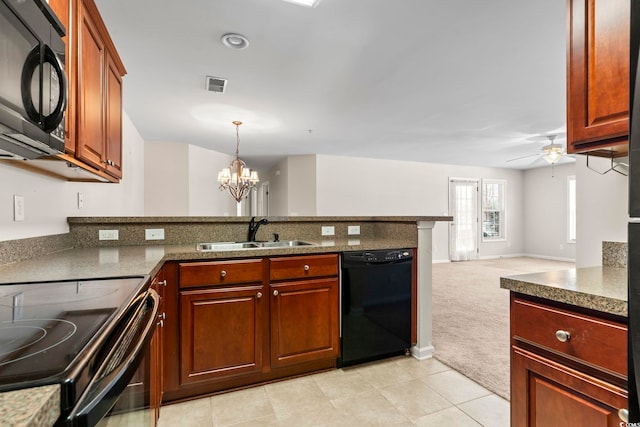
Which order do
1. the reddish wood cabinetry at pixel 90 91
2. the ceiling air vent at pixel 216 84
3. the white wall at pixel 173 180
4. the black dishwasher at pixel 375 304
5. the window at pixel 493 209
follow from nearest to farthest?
the reddish wood cabinetry at pixel 90 91
the black dishwasher at pixel 375 304
the ceiling air vent at pixel 216 84
the white wall at pixel 173 180
the window at pixel 493 209

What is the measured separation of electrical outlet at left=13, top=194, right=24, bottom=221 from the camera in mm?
1565

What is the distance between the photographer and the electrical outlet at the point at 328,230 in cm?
290

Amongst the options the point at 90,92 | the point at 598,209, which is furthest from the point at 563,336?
the point at 90,92

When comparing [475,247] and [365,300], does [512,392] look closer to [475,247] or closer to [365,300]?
[365,300]

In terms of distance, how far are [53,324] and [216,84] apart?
295 centimetres

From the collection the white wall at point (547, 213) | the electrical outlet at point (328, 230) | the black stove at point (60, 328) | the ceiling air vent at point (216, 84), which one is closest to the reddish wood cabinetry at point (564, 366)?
the black stove at point (60, 328)

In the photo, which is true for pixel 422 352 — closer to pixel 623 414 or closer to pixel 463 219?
pixel 623 414

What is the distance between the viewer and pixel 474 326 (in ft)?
10.4

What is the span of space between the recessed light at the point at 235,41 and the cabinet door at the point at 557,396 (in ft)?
8.45

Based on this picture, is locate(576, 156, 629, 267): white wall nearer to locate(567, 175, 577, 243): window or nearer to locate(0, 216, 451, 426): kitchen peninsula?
locate(0, 216, 451, 426): kitchen peninsula

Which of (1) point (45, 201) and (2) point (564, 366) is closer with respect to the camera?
(2) point (564, 366)

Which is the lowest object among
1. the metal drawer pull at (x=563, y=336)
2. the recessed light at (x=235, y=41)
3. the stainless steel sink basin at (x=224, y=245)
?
the metal drawer pull at (x=563, y=336)

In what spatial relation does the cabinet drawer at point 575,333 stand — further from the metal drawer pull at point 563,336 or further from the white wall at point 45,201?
the white wall at point 45,201

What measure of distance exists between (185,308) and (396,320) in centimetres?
152
